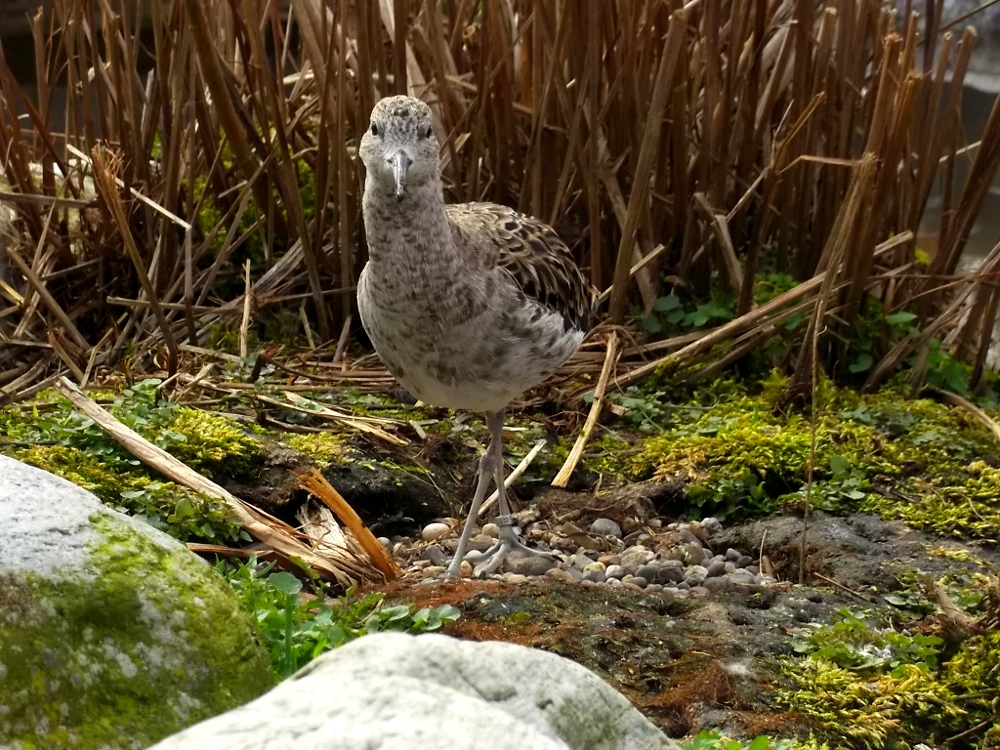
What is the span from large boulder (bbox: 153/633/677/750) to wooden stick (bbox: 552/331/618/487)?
260 cm

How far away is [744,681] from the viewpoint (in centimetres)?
303

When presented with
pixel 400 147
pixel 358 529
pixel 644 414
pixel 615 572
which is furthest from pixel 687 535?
pixel 400 147

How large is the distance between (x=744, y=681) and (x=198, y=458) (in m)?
2.07

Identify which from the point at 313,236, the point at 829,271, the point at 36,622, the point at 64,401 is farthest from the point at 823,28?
the point at 36,622

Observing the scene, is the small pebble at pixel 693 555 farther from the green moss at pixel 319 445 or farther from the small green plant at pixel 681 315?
the small green plant at pixel 681 315

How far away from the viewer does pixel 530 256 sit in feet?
13.8

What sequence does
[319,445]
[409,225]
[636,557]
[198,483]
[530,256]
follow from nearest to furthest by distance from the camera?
[409,225] → [198,483] → [636,557] → [530,256] → [319,445]

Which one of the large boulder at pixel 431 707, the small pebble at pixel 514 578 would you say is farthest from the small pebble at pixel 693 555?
the large boulder at pixel 431 707

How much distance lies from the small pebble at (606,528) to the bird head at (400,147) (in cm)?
153

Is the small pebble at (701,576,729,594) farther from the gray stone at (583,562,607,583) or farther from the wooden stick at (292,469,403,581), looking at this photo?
the wooden stick at (292,469,403,581)

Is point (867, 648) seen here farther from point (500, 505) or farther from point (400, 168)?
point (400, 168)

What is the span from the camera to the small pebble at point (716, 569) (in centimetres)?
402

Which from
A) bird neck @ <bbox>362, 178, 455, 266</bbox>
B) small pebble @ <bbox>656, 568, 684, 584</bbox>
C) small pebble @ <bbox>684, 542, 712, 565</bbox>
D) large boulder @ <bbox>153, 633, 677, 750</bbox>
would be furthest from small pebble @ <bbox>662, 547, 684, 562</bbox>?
large boulder @ <bbox>153, 633, 677, 750</bbox>

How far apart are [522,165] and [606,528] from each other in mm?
1976
